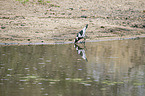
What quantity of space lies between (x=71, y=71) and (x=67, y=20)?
1552 centimetres

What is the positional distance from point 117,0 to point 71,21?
40.3 ft

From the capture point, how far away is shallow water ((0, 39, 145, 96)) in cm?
881

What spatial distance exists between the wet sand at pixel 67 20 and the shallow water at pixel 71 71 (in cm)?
454

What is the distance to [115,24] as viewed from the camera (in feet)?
91.1

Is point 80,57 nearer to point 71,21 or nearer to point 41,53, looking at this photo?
point 41,53

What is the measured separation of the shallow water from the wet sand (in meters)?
4.54

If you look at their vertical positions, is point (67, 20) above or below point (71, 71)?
above

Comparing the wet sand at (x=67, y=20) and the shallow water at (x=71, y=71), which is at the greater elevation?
the wet sand at (x=67, y=20)

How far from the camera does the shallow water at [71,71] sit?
8812 mm

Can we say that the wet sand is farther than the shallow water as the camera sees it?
Yes

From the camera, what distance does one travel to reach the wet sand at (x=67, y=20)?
72.8 ft

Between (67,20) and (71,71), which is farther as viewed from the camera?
(67,20)

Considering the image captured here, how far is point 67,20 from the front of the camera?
2670 centimetres

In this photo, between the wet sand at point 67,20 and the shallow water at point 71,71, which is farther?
the wet sand at point 67,20
